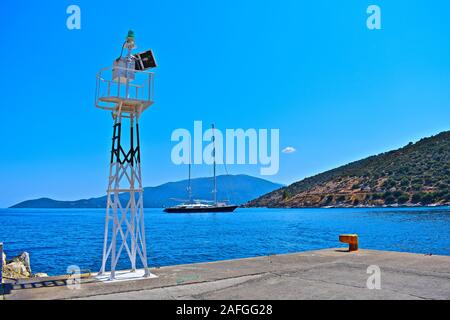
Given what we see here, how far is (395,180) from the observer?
104062 mm

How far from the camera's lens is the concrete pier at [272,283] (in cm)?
765

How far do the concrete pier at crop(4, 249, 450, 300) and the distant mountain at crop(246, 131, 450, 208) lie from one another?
90.6 m

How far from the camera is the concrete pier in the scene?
7.65 m

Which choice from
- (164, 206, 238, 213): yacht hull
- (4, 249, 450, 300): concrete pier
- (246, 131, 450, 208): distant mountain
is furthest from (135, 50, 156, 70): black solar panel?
→ (164, 206, 238, 213): yacht hull

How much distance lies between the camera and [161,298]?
743 cm

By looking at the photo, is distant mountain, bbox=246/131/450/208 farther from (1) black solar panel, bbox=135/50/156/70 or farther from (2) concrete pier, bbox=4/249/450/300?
(1) black solar panel, bbox=135/50/156/70

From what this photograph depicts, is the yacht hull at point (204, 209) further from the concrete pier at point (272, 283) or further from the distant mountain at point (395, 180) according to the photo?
the concrete pier at point (272, 283)

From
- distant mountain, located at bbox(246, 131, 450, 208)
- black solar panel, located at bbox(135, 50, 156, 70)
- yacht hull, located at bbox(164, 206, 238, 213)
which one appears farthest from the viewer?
yacht hull, located at bbox(164, 206, 238, 213)

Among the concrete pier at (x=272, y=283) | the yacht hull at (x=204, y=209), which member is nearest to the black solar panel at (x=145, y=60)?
the concrete pier at (x=272, y=283)

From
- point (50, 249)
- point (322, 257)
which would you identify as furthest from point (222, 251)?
point (322, 257)

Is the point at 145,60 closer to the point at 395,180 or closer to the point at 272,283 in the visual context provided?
the point at 272,283
